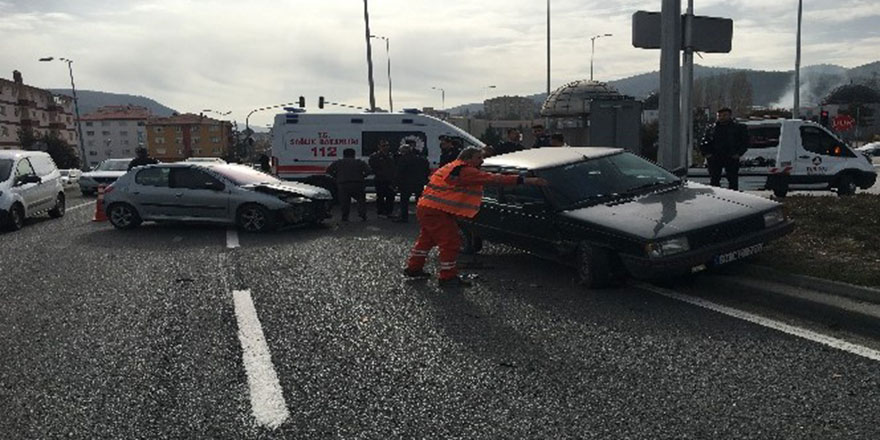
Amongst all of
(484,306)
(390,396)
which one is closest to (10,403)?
(390,396)

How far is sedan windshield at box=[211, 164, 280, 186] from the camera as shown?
11.7 m

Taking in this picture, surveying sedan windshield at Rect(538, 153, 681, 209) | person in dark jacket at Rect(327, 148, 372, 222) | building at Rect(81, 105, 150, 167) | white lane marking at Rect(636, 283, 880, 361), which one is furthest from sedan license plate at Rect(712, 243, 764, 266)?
building at Rect(81, 105, 150, 167)

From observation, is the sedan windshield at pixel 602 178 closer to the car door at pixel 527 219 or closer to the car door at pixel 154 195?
the car door at pixel 527 219

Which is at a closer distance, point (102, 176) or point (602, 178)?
point (602, 178)

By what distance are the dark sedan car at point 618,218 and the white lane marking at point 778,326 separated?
318mm

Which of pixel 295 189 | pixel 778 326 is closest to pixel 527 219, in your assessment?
pixel 778 326

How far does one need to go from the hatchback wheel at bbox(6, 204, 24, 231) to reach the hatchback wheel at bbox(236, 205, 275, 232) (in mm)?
4812

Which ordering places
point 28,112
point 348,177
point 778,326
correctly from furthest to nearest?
point 28,112 → point 348,177 → point 778,326

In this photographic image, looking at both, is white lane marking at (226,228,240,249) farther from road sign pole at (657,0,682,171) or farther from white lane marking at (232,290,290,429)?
road sign pole at (657,0,682,171)

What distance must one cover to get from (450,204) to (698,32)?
6046mm

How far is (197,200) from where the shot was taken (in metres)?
11.7

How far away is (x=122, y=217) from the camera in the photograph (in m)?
12.2

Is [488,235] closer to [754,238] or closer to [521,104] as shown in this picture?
[754,238]

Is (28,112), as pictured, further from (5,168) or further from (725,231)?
(725,231)
